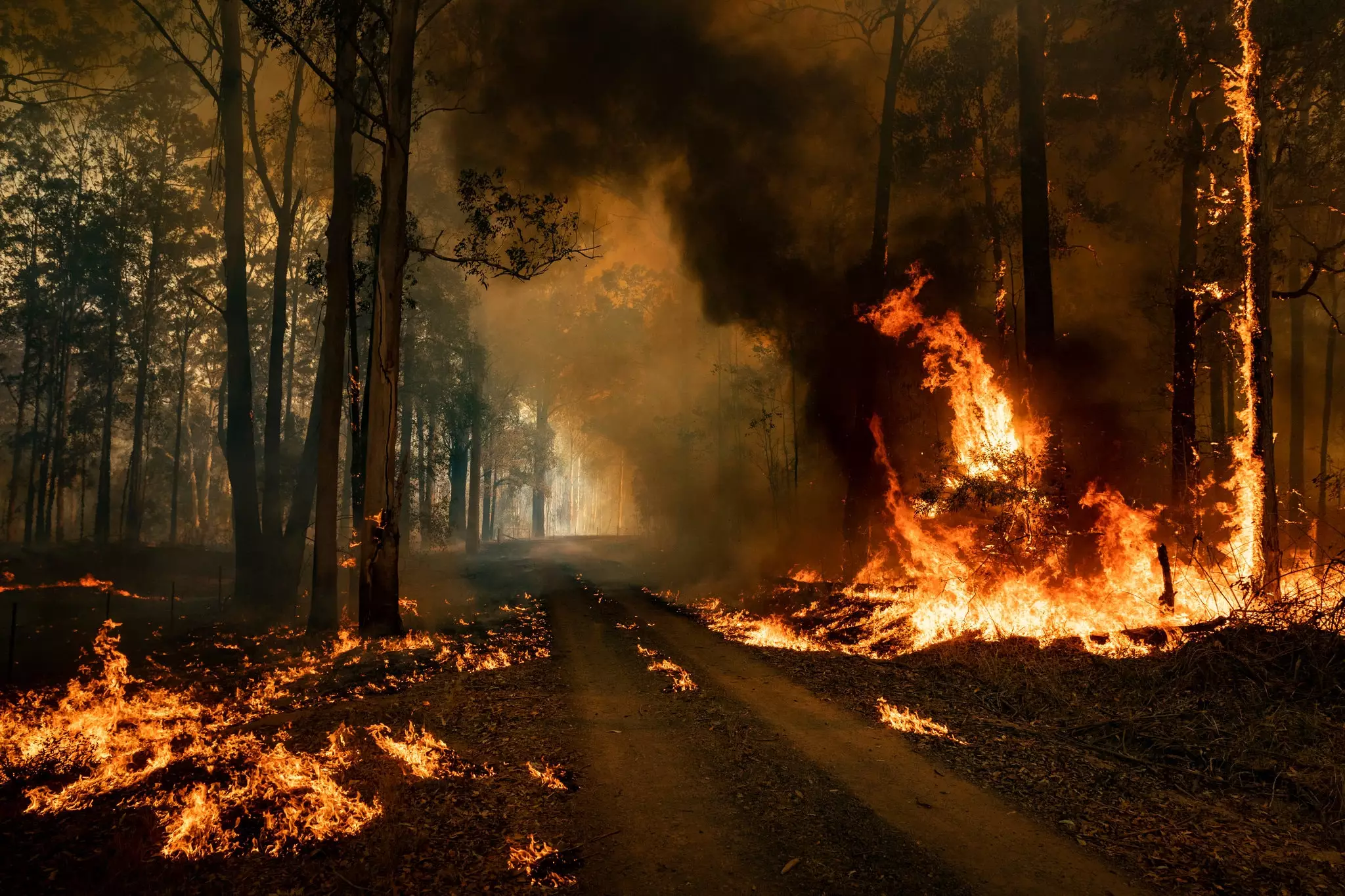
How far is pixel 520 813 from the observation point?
15.7 ft

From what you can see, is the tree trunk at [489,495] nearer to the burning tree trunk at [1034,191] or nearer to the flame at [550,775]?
the burning tree trunk at [1034,191]

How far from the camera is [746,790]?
17.3 ft

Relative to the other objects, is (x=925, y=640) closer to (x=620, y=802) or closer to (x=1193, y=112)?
(x=620, y=802)

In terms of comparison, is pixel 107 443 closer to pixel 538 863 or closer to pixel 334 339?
pixel 334 339

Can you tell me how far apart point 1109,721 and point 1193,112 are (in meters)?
14.5

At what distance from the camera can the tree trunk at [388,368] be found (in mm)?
11375

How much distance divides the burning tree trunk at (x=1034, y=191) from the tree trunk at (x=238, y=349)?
15.7 m

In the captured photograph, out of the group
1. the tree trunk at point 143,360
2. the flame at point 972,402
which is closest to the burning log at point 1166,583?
the flame at point 972,402

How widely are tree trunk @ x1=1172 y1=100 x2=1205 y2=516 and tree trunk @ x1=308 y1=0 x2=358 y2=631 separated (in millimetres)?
15524

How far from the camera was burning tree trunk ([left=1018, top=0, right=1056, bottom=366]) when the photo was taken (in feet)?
38.2

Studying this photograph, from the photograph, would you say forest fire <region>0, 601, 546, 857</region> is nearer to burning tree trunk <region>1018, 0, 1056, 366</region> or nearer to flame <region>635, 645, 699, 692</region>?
flame <region>635, 645, 699, 692</region>

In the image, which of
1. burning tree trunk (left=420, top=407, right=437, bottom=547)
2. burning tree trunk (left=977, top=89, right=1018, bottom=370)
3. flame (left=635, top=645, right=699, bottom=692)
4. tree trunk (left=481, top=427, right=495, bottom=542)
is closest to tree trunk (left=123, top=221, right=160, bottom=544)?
burning tree trunk (left=420, top=407, right=437, bottom=547)

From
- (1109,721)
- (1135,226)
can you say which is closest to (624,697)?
(1109,721)

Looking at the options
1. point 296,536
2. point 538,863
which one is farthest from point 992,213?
point 538,863
